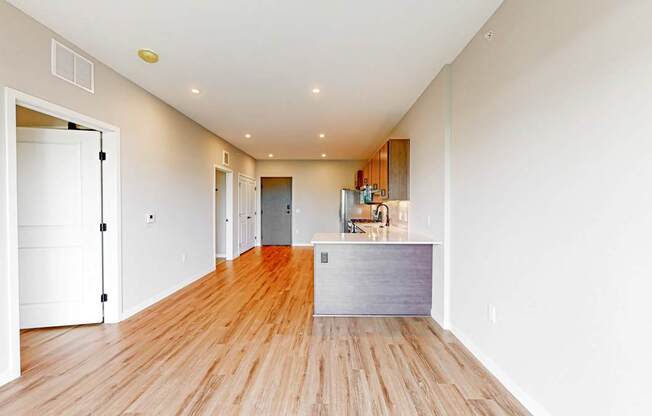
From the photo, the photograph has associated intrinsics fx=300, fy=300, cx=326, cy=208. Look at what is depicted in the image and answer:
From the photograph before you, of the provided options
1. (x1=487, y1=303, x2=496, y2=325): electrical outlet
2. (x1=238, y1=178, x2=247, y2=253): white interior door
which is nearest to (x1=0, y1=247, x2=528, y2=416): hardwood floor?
(x1=487, y1=303, x2=496, y2=325): electrical outlet

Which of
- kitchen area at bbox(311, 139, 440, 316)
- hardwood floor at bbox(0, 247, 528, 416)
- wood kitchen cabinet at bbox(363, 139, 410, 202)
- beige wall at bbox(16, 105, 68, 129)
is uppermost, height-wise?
beige wall at bbox(16, 105, 68, 129)

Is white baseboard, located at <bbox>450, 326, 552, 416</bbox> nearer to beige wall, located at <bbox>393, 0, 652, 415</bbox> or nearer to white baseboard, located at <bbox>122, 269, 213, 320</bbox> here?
beige wall, located at <bbox>393, 0, 652, 415</bbox>

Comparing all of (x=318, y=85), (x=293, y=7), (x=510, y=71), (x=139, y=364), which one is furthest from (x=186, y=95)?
(x=510, y=71)

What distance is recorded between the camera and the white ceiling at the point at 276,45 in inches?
82.8

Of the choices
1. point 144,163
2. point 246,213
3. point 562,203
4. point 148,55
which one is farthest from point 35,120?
point 246,213

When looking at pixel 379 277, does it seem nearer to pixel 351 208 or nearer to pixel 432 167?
pixel 432 167

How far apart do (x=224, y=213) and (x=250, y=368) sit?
493cm

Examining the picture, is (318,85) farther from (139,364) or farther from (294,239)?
(294,239)

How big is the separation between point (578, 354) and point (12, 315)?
346cm

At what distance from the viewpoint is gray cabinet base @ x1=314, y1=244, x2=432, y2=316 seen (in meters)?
3.30

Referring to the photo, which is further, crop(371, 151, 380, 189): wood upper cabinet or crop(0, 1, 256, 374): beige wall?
crop(371, 151, 380, 189): wood upper cabinet

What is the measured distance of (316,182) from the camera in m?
8.73

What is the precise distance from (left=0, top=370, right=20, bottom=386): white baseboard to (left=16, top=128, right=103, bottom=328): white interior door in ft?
3.13

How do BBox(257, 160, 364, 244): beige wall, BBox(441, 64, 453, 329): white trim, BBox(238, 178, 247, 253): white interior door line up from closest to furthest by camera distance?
BBox(441, 64, 453, 329): white trim < BBox(238, 178, 247, 253): white interior door < BBox(257, 160, 364, 244): beige wall
